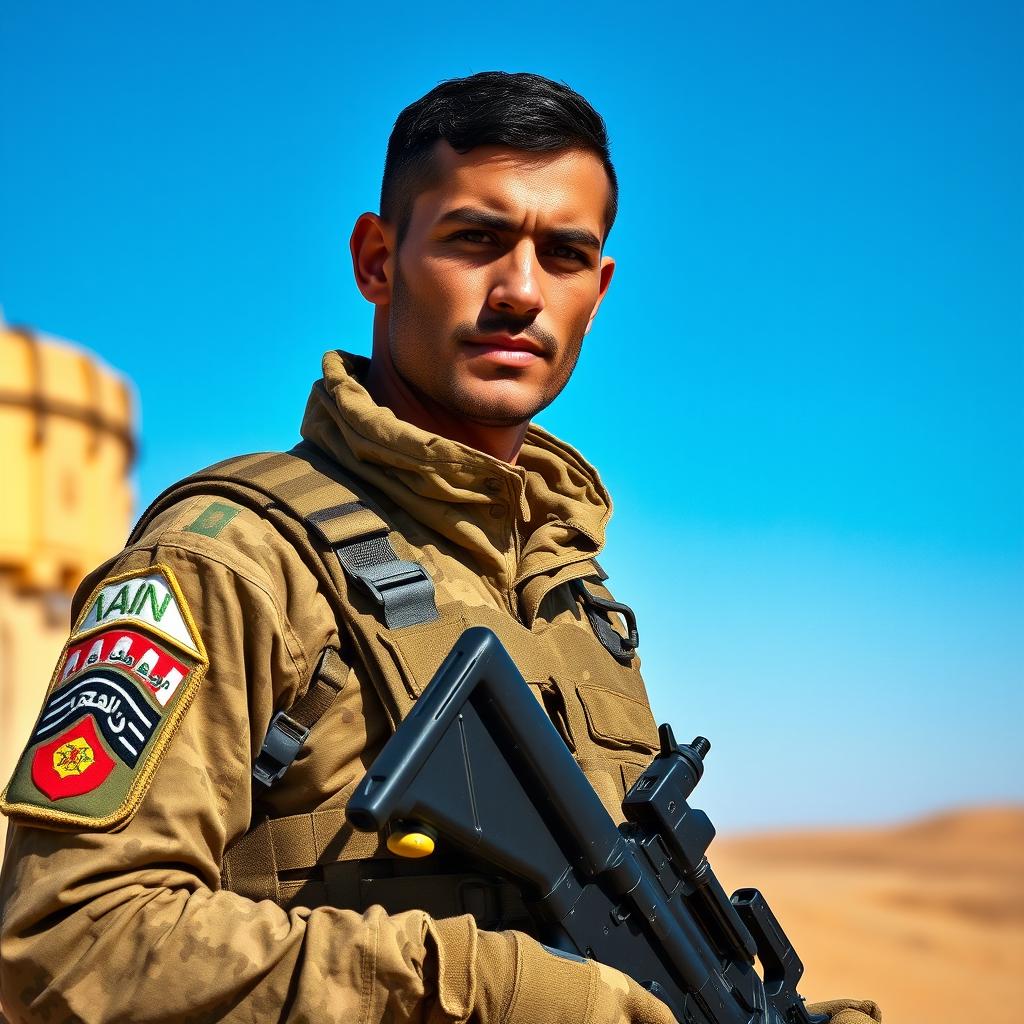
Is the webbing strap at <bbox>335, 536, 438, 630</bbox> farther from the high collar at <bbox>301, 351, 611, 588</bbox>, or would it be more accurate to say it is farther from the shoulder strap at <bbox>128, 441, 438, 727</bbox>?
the high collar at <bbox>301, 351, 611, 588</bbox>

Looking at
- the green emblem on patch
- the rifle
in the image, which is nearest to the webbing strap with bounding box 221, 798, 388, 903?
the rifle

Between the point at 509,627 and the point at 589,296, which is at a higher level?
the point at 589,296

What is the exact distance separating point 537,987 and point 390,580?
679 millimetres

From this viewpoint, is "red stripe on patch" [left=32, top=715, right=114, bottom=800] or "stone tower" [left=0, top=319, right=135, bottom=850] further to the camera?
"stone tower" [left=0, top=319, right=135, bottom=850]

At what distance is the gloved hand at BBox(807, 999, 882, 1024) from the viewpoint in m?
2.78

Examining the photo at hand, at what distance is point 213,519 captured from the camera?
2.26 metres

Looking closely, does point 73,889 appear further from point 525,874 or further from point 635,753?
point 635,753

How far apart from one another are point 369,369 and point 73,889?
4.30ft

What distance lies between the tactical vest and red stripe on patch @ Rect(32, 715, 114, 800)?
26 cm

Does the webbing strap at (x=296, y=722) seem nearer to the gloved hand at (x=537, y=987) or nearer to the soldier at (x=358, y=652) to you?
the soldier at (x=358, y=652)

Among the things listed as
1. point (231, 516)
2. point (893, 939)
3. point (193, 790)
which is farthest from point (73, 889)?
point (893, 939)

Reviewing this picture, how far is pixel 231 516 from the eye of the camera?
2285 mm

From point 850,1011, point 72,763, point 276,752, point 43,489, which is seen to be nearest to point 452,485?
point 276,752

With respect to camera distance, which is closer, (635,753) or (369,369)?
(635,753)
